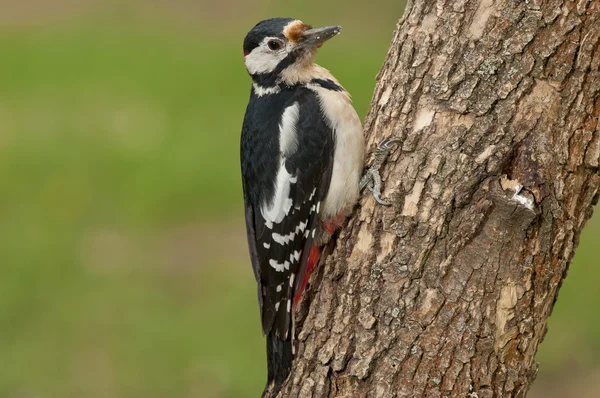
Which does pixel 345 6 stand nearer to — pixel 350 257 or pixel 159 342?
pixel 159 342

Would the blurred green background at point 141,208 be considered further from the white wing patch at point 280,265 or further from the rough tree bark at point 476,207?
the rough tree bark at point 476,207

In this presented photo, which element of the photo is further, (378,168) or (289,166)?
(289,166)

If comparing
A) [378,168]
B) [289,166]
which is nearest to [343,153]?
[289,166]

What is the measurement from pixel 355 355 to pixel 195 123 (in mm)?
5576

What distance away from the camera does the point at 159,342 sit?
5.64 metres

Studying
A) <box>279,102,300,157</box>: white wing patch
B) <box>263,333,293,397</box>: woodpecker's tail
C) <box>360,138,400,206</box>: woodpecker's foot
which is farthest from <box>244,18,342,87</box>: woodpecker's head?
<box>263,333,293,397</box>: woodpecker's tail

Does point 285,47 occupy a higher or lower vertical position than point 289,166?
higher

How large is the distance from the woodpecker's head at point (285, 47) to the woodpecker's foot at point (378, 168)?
2.56 feet

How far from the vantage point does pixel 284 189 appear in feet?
12.0

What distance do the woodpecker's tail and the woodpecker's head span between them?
1169 mm

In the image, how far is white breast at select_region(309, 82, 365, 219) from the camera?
11.2 feet

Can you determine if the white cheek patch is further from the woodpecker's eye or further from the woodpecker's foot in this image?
the woodpecker's foot

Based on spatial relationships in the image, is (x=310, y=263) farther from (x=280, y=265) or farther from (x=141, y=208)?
(x=141, y=208)

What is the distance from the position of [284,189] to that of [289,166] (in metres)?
0.10
